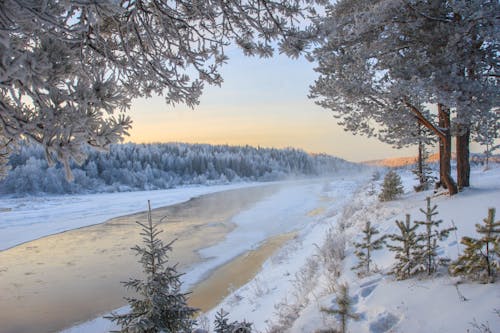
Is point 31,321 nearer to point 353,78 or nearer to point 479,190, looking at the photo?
point 353,78

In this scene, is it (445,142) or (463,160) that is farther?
(445,142)

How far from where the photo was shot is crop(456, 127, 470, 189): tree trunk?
10.0 m

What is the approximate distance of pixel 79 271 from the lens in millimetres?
10906

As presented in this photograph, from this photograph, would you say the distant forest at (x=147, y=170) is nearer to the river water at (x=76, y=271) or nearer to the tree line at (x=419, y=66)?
the river water at (x=76, y=271)

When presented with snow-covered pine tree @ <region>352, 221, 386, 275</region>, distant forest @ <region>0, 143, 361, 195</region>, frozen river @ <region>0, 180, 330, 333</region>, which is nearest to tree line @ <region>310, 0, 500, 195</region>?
snow-covered pine tree @ <region>352, 221, 386, 275</region>

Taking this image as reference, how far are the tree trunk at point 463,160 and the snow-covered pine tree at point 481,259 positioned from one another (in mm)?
7009

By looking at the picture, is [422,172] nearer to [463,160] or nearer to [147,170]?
[463,160]

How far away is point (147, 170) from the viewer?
6912 cm

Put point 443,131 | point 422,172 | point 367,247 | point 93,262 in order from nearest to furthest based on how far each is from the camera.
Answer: point 367,247
point 443,131
point 93,262
point 422,172

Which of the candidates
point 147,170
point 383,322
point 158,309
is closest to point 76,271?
point 158,309

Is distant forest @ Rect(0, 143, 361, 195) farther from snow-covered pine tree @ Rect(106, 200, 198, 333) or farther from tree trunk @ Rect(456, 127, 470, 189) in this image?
tree trunk @ Rect(456, 127, 470, 189)

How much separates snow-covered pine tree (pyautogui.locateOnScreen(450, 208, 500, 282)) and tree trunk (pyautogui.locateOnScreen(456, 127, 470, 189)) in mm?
7009

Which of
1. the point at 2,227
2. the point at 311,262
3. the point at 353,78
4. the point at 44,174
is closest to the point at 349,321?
the point at 311,262

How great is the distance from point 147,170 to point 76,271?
60.3 meters
